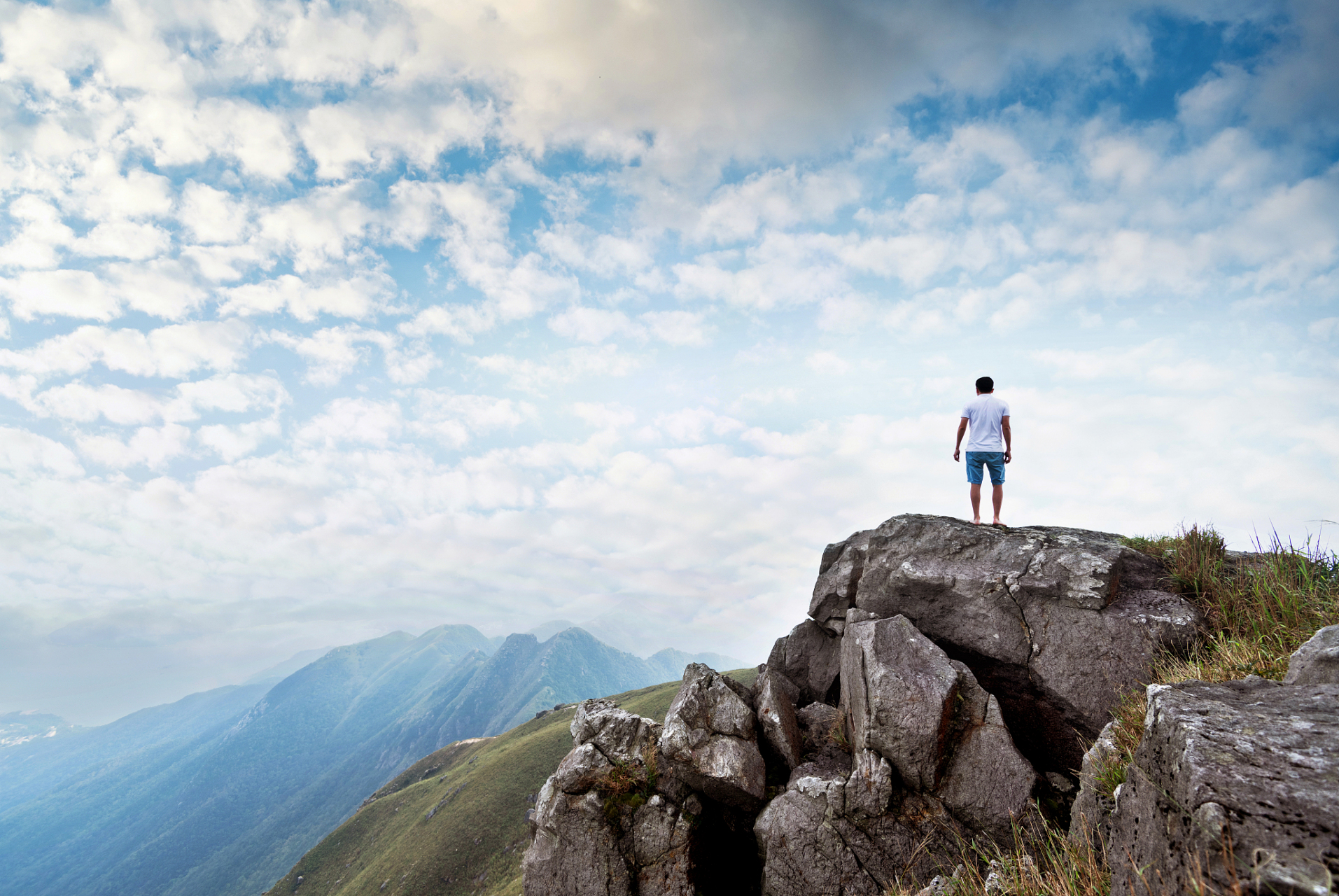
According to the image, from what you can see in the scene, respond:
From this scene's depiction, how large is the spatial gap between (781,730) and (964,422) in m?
12.3

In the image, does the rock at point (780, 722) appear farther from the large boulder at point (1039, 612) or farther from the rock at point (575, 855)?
the rock at point (575, 855)

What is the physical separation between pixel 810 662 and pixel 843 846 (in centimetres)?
814

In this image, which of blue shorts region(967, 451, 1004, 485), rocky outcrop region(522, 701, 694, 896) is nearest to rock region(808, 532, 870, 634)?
blue shorts region(967, 451, 1004, 485)

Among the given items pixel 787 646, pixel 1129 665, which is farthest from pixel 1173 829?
pixel 787 646

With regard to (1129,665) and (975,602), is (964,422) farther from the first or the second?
(1129,665)

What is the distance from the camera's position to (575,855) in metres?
16.4

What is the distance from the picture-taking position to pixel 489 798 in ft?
372

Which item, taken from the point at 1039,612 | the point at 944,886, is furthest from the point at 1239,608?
the point at 944,886

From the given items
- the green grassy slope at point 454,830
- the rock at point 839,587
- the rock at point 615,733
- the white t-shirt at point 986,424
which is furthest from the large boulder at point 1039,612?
the green grassy slope at point 454,830

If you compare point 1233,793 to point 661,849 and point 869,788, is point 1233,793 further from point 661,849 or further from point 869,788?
point 661,849

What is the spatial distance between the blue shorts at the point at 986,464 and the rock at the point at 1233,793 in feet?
37.6

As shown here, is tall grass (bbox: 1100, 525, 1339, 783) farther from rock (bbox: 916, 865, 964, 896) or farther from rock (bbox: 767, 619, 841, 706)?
rock (bbox: 767, 619, 841, 706)

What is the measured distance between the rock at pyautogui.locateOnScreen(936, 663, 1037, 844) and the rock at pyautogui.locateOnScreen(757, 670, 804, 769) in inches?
182

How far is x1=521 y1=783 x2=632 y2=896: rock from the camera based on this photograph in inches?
631
